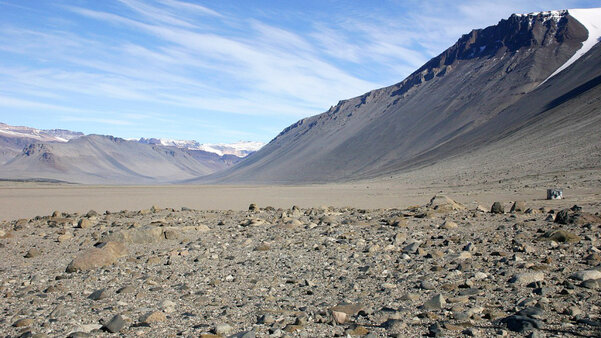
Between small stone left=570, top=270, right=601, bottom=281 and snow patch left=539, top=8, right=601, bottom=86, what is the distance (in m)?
109

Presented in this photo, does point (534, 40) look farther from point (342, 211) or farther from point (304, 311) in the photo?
point (304, 311)

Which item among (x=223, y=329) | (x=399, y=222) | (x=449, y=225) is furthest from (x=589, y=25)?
(x=223, y=329)

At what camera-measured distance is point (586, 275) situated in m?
6.79

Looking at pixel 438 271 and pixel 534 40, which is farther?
pixel 534 40

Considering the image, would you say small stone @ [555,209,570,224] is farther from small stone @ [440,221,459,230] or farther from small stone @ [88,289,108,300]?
small stone @ [88,289,108,300]

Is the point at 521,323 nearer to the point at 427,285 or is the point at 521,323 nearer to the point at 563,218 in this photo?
the point at 427,285

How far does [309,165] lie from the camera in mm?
128125

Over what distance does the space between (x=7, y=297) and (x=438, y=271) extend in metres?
6.72

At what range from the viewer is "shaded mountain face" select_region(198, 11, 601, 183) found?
80.3m

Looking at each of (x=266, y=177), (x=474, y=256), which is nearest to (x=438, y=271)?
(x=474, y=256)

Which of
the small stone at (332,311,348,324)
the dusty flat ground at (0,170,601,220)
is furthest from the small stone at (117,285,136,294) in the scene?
the dusty flat ground at (0,170,601,220)

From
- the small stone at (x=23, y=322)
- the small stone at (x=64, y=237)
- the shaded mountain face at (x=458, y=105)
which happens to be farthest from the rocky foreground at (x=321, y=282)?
the shaded mountain face at (x=458, y=105)

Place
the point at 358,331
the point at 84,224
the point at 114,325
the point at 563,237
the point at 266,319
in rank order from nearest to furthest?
the point at 358,331, the point at 114,325, the point at 266,319, the point at 563,237, the point at 84,224

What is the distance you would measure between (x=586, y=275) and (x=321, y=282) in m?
3.80
